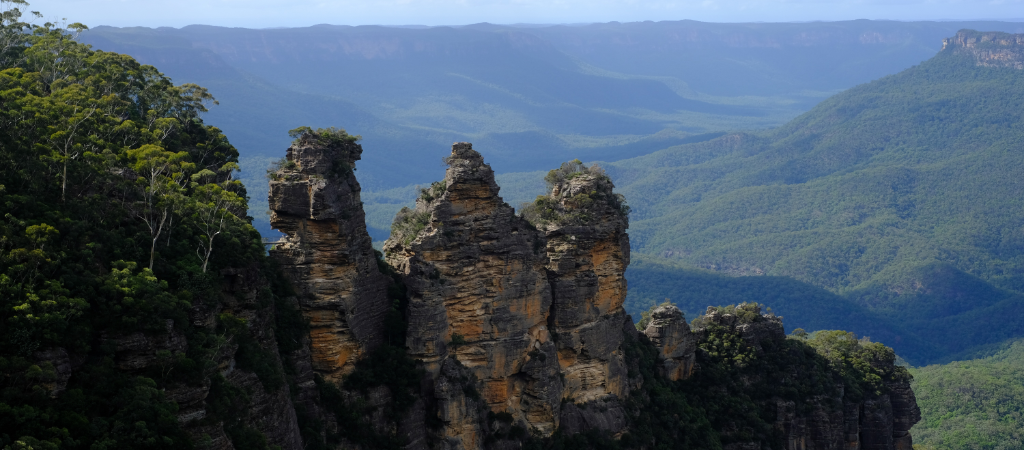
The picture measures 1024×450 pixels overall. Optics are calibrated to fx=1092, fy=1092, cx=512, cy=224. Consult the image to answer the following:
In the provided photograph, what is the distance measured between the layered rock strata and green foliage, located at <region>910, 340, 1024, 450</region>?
1556 inches

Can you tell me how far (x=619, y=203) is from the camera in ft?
157

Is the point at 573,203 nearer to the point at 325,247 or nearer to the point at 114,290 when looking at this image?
the point at 325,247

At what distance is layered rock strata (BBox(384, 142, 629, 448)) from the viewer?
4112 cm

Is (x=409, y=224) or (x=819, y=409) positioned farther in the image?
(x=819, y=409)

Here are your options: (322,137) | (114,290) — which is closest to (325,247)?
(322,137)

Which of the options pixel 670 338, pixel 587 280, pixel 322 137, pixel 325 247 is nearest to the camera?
pixel 325 247

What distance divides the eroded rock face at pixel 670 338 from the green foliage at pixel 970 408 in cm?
2994

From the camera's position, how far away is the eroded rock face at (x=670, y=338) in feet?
176

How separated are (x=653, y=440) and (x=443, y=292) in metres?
13.6

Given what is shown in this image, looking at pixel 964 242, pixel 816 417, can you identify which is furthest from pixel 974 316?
pixel 816 417

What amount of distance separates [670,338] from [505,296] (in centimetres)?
1397

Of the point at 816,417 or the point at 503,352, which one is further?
the point at 816,417

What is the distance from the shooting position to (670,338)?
Answer: 53781mm

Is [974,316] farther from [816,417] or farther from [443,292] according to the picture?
[443,292]
